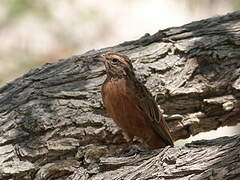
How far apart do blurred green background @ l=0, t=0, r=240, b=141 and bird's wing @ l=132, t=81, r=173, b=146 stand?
391cm

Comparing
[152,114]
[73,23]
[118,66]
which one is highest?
[73,23]

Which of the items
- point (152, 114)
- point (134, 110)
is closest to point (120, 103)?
point (134, 110)

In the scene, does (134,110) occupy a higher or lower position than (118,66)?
lower

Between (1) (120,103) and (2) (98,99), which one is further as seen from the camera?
(2) (98,99)

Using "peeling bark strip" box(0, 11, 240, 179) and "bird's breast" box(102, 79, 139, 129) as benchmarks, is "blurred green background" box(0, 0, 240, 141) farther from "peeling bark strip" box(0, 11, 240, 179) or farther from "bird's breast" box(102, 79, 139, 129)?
"bird's breast" box(102, 79, 139, 129)

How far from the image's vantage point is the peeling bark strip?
7195 millimetres

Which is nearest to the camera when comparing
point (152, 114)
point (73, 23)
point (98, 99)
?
point (152, 114)

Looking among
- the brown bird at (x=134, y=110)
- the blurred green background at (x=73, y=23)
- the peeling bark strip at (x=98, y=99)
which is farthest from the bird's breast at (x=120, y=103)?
the blurred green background at (x=73, y=23)

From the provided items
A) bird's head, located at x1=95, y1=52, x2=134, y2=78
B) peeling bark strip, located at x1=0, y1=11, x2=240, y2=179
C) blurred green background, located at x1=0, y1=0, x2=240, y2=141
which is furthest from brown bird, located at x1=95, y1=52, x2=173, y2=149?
blurred green background, located at x1=0, y1=0, x2=240, y2=141

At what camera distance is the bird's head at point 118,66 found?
23.8 ft

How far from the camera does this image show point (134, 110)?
23.2ft

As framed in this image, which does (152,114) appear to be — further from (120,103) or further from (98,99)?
(98,99)

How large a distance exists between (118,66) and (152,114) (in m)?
→ 0.56

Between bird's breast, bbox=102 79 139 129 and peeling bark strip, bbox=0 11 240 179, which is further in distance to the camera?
peeling bark strip, bbox=0 11 240 179
